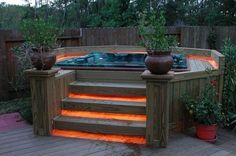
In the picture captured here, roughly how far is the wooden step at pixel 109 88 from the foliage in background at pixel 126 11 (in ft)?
24.5

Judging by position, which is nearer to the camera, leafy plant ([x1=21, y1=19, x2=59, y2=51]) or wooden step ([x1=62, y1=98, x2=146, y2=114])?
leafy plant ([x1=21, y1=19, x2=59, y2=51])

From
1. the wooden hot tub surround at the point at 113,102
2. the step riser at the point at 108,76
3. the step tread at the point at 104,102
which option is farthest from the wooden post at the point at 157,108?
the step riser at the point at 108,76

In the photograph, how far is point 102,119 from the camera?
3.90m

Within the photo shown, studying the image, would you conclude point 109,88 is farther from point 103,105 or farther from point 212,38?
point 212,38

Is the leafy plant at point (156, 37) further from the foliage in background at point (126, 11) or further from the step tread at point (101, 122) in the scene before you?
the foliage in background at point (126, 11)

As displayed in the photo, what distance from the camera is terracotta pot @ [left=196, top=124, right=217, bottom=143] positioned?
3780mm

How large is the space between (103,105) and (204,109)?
1342 millimetres

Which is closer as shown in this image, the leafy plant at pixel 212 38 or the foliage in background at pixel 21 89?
the foliage in background at pixel 21 89

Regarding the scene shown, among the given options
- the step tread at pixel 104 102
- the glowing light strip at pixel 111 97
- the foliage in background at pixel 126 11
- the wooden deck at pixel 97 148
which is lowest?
the wooden deck at pixel 97 148

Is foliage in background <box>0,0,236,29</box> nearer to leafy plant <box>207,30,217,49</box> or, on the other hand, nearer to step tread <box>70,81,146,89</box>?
leafy plant <box>207,30,217,49</box>

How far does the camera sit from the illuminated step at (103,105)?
3.89 meters

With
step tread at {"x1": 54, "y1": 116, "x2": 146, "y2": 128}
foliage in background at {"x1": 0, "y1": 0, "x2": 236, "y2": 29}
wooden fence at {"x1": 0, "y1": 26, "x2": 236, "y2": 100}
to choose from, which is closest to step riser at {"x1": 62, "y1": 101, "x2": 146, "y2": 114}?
step tread at {"x1": 54, "y1": 116, "x2": 146, "y2": 128}

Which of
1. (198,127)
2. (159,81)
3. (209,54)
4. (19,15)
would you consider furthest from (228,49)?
(19,15)

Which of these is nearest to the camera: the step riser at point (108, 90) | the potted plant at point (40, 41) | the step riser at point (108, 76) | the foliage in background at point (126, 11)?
the potted plant at point (40, 41)
